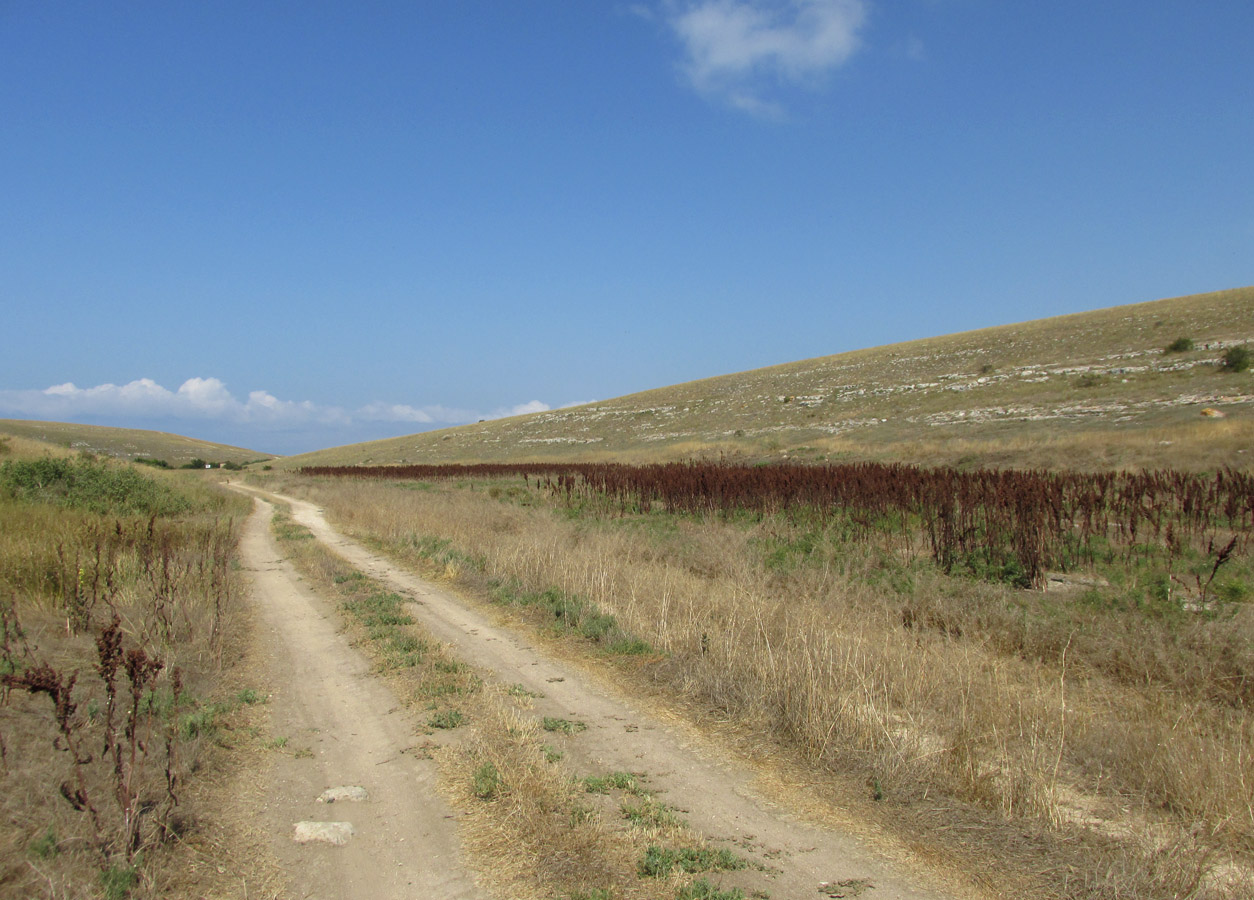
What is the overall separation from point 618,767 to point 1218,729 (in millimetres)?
4532

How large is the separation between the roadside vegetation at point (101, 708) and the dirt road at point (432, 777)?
60 cm

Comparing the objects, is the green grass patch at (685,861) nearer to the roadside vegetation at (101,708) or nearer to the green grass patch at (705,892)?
the green grass patch at (705,892)

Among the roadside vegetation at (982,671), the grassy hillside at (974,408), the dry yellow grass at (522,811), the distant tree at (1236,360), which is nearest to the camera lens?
the dry yellow grass at (522,811)

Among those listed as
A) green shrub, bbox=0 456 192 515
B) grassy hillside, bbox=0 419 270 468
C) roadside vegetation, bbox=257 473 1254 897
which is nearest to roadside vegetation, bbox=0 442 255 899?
green shrub, bbox=0 456 192 515

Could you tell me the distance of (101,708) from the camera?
4.93m

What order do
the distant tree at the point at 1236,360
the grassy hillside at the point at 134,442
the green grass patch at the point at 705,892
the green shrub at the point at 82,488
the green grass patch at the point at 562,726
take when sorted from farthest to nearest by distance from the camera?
the grassy hillside at the point at 134,442 → the distant tree at the point at 1236,360 → the green shrub at the point at 82,488 → the green grass patch at the point at 562,726 → the green grass patch at the point at 705,892

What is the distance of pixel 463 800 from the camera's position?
13.8 feet

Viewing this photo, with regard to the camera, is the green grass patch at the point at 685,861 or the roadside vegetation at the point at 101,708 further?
the green grass patch at the point at 685,861

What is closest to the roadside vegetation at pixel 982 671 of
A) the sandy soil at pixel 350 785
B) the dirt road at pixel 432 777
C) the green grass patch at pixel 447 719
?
the dirt road at pixel 432 777

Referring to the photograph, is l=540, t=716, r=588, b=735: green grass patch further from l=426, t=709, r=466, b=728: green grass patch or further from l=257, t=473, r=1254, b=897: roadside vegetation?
l=257, t=473, r=1254, b=897: roadside vegetation

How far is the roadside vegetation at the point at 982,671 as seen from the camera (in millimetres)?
3842

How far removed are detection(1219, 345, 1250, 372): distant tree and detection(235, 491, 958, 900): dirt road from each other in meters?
41.3

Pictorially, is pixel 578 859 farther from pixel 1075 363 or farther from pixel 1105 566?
pixel 1075 363

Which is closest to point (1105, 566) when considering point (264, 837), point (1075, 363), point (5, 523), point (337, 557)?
point (264, 837)
